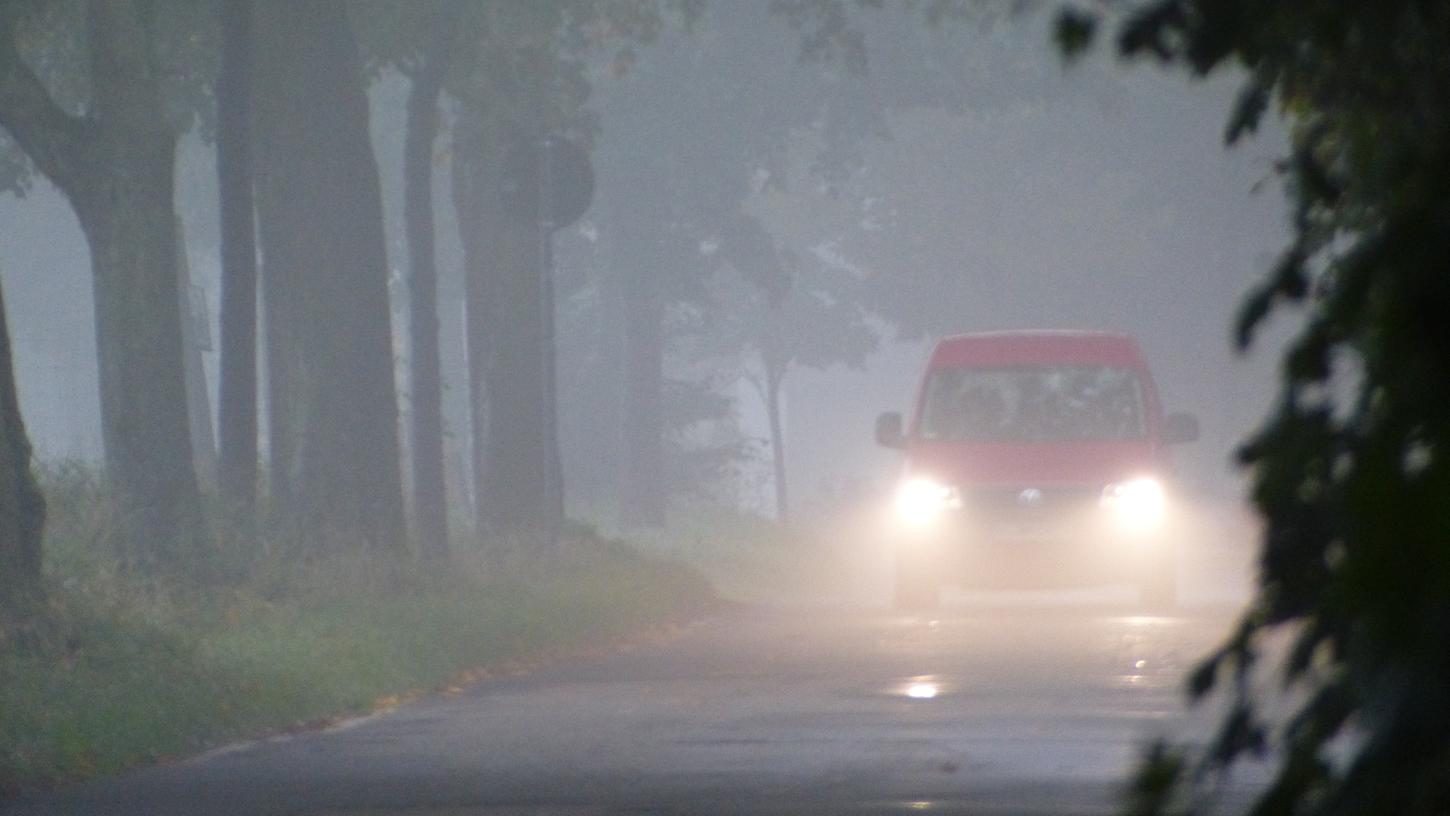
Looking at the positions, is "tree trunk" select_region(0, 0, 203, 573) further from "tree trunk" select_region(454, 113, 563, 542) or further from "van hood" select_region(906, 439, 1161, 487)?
"tree trunk" select_region(454, 113, 563, 542)

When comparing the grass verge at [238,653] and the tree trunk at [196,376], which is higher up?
the tree trunk at [196,376]

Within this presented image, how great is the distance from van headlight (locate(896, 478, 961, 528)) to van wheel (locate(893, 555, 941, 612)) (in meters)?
0.32

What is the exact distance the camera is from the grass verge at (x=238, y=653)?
10.7m

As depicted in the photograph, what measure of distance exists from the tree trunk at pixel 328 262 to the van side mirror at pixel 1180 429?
5.96m

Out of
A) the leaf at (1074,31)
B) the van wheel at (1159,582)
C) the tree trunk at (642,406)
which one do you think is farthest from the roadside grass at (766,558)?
the leaf at (1074,31)

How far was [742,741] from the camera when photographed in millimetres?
11000

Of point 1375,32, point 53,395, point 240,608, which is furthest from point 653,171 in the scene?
point 53,395

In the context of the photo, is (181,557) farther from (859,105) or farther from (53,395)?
(53,395)

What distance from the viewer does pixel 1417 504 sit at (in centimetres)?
205

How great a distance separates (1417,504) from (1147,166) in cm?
5254

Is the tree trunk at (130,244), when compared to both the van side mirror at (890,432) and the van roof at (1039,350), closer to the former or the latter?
the van side mirror at (890,432)

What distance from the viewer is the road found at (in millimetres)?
9125

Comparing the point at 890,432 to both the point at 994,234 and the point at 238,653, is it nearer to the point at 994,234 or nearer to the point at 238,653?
the point at 238,653

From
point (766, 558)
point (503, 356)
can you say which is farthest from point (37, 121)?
point (766, 558)
